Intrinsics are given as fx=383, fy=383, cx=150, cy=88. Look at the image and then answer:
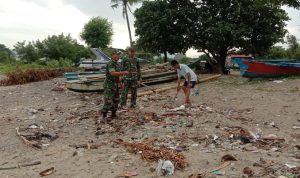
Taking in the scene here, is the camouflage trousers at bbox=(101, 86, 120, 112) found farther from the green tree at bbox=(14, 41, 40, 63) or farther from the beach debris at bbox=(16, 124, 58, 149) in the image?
the green tree at bbox=(14, 41, 40, 63)

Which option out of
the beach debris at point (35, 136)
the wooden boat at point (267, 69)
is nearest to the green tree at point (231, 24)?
the wooden boat at point (267, 69)

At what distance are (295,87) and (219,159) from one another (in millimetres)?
8028

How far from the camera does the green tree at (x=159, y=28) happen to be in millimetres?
17469

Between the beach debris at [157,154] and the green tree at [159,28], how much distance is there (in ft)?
38.6

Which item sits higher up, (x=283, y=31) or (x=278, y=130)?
(x=283, y=31)

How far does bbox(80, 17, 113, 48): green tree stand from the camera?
41.3 m

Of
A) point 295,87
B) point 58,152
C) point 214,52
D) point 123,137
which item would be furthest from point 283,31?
point 58,152

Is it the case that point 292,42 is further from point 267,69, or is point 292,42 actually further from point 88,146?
point 88,146

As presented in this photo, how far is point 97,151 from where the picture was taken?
20.5 ft

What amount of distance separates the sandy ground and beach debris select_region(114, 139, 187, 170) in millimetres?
102

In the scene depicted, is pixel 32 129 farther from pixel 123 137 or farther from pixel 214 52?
pixel 214 52

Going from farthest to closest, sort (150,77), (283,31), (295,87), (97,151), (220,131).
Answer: (283,31)
(150,77)
(295,87)
(220,131)
(97,151)

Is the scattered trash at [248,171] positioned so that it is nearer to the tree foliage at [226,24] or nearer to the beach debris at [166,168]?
the beach debris at [166,168]

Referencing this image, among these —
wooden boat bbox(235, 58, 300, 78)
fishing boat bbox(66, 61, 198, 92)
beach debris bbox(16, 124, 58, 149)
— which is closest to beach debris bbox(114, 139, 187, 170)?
beach debris bbox(16, 124, 58, 149)
